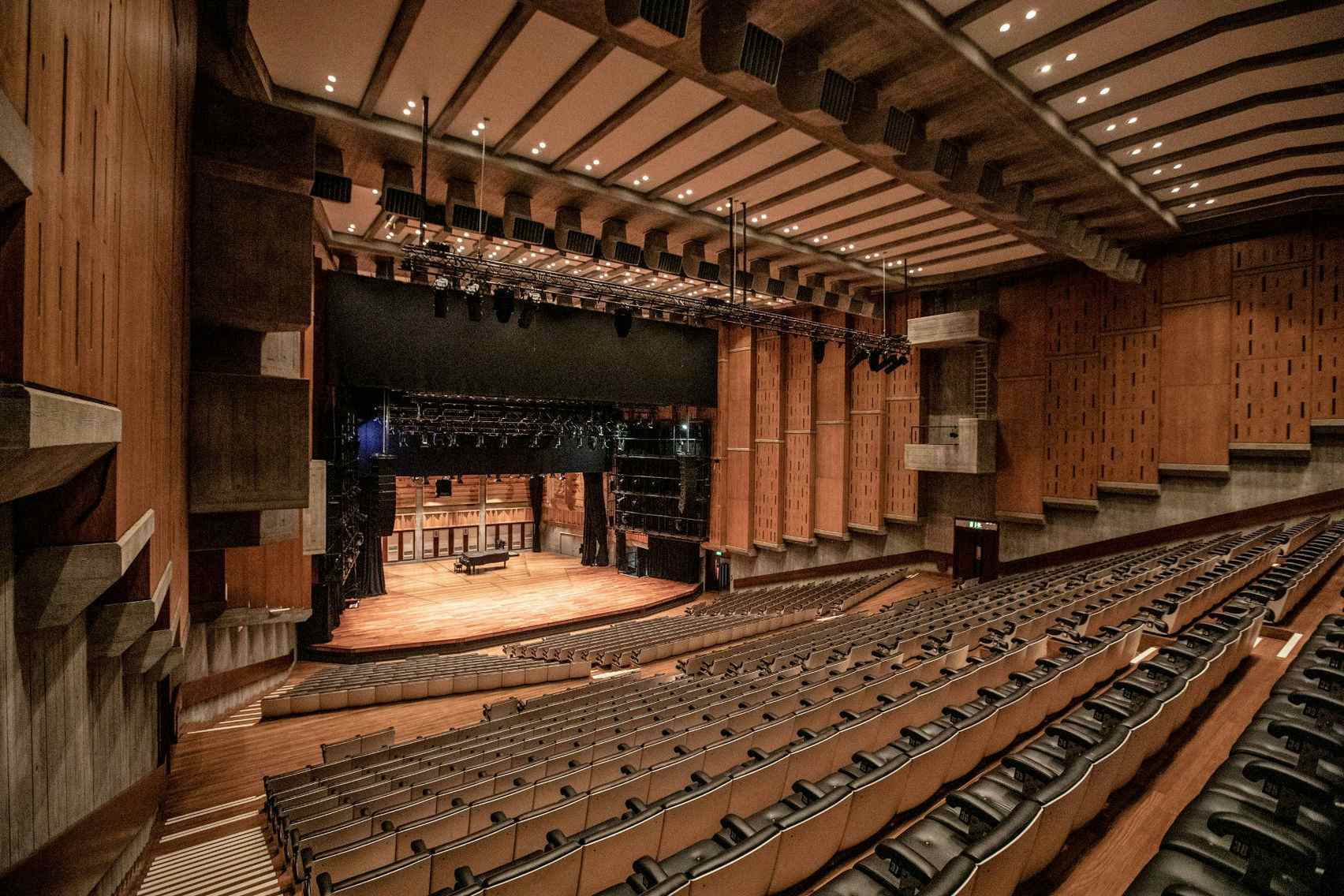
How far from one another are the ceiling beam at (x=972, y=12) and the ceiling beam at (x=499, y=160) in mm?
3793

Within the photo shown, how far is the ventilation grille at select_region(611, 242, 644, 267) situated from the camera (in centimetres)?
771

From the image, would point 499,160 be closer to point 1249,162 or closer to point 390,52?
point 390,52

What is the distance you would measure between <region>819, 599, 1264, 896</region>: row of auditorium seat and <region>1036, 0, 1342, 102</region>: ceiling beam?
13.8 feet

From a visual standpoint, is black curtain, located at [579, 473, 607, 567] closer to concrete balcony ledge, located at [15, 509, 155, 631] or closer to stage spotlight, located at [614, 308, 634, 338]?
stage spotlight, located at [614, 308, 634, 338]

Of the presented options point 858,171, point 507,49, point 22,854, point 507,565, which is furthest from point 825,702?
point 507,565

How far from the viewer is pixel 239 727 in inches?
239

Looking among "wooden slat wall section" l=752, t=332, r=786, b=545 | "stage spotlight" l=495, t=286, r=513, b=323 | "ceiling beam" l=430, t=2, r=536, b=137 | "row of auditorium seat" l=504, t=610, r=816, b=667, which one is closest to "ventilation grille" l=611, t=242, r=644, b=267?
"stage spotlight" l=495, t=286, r=513, b=323

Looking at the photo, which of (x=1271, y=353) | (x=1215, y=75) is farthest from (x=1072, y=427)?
(x=1215, y=75)

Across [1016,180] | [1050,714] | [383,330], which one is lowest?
[1050,714]

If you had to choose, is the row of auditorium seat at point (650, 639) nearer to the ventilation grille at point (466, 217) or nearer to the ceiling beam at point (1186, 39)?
the ventilation grille at point (466, 217)

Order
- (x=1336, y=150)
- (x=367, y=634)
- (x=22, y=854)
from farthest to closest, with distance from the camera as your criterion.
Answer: (x=367, y=634), (x=1336, y=150), (x=22, y=854)

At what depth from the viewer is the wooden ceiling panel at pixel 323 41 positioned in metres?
4.19

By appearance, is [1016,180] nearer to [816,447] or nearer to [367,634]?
[816,447]

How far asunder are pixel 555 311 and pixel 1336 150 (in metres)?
9.94
